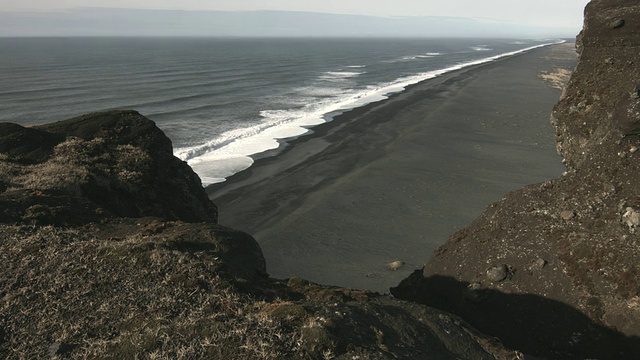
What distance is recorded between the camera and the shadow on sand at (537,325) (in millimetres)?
8625

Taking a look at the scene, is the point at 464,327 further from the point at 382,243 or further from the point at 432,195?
the point at 432,195

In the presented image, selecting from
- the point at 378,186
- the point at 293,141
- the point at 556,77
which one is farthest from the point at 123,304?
the point at 556,77

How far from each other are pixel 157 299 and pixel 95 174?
7.56 m

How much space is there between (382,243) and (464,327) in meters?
9.70

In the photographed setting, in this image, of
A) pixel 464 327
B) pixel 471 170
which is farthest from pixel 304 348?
pixel 471 170

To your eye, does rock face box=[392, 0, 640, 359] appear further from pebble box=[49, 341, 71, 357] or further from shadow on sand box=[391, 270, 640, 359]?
pebble box=[49, 341, 71, 357]

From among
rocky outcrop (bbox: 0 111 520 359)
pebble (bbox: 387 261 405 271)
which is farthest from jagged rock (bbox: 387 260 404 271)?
rocky outcrop (bbox: 0 111 520 359)

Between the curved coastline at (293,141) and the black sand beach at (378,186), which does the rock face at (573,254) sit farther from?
the curved coastline at (293,141)

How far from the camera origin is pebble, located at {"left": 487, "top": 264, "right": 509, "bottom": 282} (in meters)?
10.3

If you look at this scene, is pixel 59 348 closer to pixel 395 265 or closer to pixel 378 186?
pixel 395 265

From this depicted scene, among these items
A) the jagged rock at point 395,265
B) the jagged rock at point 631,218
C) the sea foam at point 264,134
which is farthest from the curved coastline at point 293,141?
the jagged rock at point 631,218

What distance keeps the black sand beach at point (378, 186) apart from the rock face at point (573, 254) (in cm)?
412

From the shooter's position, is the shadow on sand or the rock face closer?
the shadow on sand

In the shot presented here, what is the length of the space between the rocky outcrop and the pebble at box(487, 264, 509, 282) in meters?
2.65
